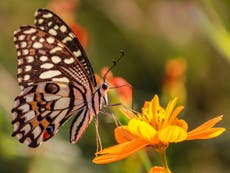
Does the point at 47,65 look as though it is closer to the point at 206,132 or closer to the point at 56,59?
the point at 56,59

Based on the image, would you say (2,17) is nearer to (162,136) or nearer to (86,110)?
(86,110)

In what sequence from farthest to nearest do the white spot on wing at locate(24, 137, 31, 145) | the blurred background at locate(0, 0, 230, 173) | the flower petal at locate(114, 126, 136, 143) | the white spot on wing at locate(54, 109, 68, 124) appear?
the blurred background at locate(0, 0, 230, 173), the white spot on wing at locate(54, 109, 68, 124), the white spot on wing at locate(24, 137, 31, 145), the flower petal at locate(114, 126, 136, 143)

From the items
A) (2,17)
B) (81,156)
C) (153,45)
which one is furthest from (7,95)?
(153,45)

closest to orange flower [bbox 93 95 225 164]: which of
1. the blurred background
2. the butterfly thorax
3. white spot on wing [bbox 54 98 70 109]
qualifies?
the butterfly thorax

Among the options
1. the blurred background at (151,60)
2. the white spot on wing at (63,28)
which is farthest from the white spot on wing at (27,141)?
the blurred background at (151,60)

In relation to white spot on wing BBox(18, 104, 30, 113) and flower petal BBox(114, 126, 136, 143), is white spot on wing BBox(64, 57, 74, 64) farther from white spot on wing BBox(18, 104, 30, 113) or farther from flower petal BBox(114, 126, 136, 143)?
flower petal BBox(114, 126, 136, 143)

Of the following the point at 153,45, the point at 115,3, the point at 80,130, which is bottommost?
the point at 80,130
